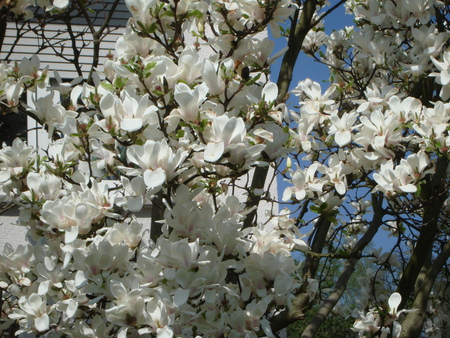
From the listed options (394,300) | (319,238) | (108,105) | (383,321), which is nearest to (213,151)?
(108,105)

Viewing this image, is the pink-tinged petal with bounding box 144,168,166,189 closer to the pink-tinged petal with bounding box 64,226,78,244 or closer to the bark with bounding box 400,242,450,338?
the pink-tinged petal with bounding box 64,226,78,244

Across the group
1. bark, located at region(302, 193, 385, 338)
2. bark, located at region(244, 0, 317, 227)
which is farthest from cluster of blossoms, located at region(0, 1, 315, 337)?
bark, located at region(302, 193, 385, 338)

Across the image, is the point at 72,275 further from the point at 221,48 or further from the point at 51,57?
the point at 51,57

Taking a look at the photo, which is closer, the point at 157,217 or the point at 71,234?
the point at 71,234

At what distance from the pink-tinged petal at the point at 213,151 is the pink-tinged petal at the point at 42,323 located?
3.36 feet

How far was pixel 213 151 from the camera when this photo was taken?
5.79 feet

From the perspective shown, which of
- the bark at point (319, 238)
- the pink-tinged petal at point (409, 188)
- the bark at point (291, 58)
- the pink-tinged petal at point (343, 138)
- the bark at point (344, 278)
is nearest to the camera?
the pink-tinged petal at point (409, 188)

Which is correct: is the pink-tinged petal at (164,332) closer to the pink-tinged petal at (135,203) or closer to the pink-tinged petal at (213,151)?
the pink-tinged petal at (135,203)

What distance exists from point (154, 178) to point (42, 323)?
913mm

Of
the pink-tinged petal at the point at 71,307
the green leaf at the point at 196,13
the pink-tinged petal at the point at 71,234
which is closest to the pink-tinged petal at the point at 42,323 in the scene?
the pink-tinged petal at the point at 71,307

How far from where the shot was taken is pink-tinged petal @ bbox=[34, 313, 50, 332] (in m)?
2.26

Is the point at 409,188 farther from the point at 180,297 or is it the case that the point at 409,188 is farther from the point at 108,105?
the point at 108,105

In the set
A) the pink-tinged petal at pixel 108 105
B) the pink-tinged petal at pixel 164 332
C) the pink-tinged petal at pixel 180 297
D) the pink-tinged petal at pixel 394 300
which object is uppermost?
the pink-tinged petal at pixel 108 105

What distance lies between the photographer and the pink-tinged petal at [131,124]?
186 centimetres
